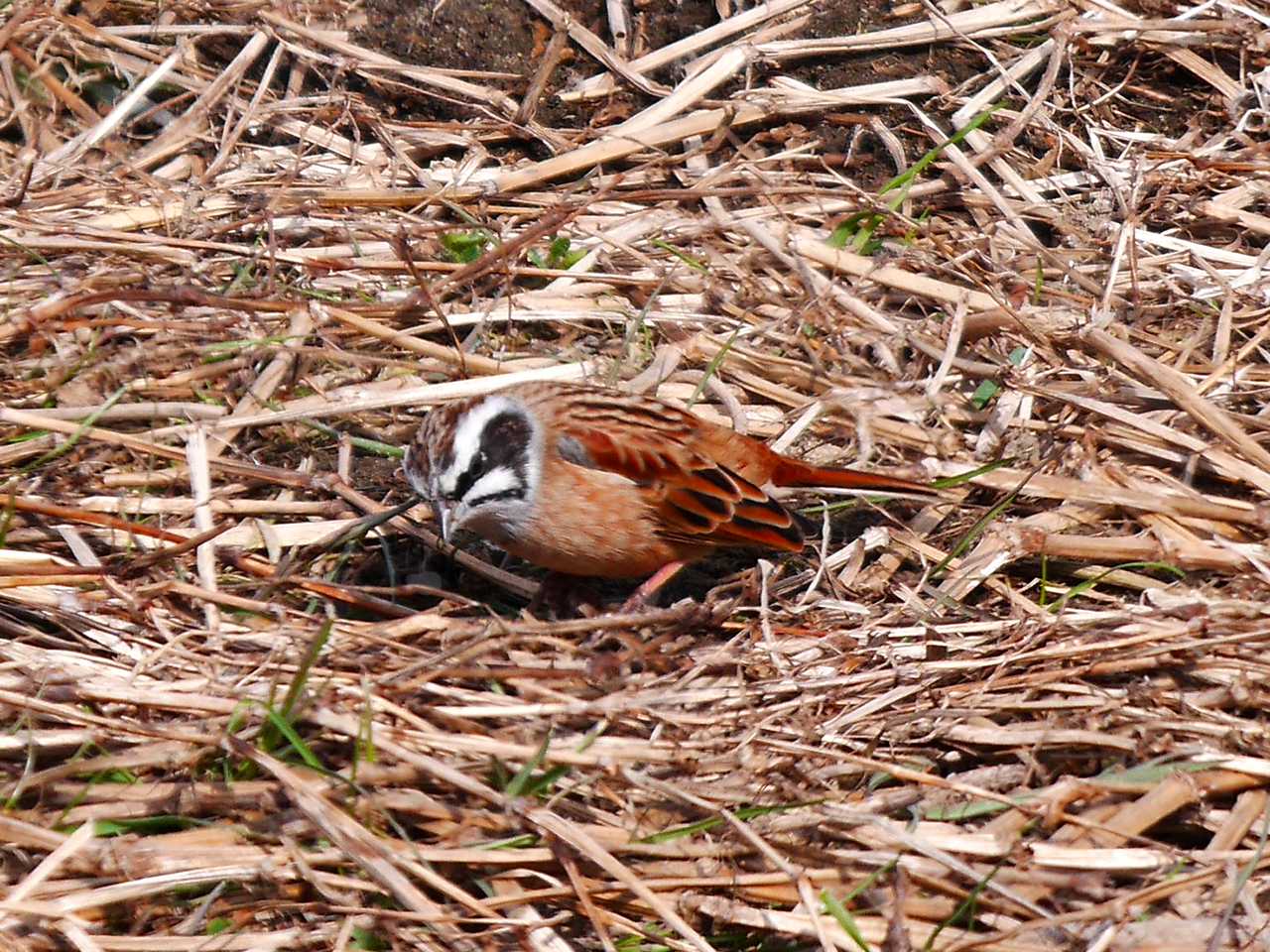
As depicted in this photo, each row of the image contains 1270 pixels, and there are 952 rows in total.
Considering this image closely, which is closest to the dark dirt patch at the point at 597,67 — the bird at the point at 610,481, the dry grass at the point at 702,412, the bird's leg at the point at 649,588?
the dry grass at the point at 702,412

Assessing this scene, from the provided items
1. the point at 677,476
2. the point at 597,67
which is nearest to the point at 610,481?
the point at 677,476

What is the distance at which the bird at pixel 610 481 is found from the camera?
441cm

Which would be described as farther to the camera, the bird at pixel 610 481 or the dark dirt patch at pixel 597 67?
the dark dirt patch at pixel 597 67

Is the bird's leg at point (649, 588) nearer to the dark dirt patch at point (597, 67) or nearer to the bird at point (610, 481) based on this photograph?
the bird at point (610, 481)

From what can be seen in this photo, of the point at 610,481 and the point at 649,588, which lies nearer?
the point at 610,481

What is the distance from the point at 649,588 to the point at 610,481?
1.31 feet

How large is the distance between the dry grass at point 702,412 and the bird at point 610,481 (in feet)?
0.67

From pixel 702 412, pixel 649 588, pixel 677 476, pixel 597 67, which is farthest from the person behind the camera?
pixel 597 67

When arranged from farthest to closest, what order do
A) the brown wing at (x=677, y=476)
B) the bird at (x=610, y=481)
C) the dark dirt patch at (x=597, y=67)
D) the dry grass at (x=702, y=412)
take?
the dark dirt patch at (x=597, y=67), the brown wing at (x=677, y=476), the bird at (x=610, y=481), the dry grass at (x=702, y=412)

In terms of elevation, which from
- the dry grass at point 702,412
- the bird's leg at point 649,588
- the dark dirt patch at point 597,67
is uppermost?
the dark dirt patch at point 597,67

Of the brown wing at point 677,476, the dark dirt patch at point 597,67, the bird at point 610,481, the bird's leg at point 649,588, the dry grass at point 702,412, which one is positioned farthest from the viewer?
the dark dirt patch at point 597,67

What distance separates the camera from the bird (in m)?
4.41

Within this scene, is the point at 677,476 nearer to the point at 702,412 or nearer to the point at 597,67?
the point at 702,412

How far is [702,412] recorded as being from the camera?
16.7ft
